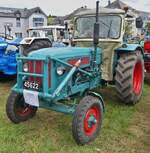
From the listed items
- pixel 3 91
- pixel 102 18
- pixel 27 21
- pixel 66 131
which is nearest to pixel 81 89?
pixel 66 131

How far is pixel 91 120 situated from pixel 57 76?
31.9 inches

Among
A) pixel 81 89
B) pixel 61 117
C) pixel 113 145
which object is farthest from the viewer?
pixel 61 117

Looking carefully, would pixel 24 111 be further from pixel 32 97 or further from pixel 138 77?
pixel 138 77

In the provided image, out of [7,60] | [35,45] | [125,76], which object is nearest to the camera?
[125,76]

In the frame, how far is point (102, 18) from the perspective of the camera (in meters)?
5.61

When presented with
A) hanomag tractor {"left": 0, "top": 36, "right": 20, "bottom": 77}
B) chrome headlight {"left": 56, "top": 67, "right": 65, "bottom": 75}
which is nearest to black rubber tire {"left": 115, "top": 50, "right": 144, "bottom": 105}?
chrome headlight {"left": 56, "top": 67, "right": 65, "bottom": 75}

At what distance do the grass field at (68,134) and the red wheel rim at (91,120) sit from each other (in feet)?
0.58

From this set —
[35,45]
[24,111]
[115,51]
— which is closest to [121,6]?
[35,45]

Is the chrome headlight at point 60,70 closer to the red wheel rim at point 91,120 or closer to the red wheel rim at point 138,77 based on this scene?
the red wheel rim at point 91,120

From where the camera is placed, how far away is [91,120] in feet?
13.6

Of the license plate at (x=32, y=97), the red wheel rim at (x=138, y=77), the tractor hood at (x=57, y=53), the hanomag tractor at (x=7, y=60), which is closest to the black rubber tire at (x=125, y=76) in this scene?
the red wheel rim at (x=138, y=77)

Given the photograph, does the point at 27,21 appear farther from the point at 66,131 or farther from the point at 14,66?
the point at 66,131

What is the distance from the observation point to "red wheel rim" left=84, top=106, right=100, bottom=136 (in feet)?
13.4

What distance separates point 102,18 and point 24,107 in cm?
231
